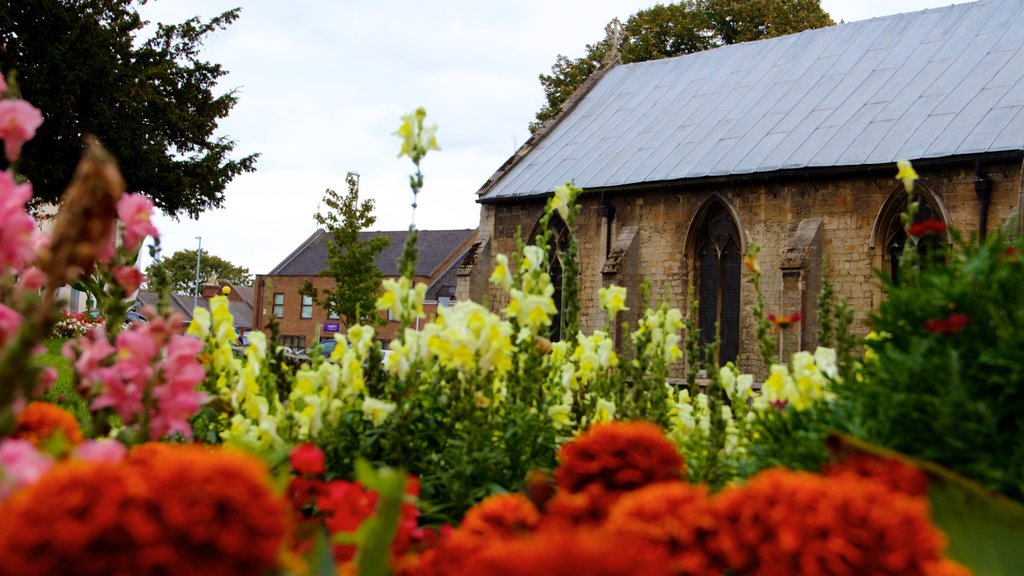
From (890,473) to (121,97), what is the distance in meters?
27.0

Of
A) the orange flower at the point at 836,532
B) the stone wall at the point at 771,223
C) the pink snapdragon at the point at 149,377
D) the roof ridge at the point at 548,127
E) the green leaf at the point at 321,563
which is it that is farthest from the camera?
the roof ridge at the point at 548,127

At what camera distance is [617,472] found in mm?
2463

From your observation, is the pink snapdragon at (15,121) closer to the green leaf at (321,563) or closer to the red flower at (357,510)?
the red flower at (357,510)

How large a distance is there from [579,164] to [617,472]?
21006 millimetres

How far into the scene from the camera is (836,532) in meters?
1.66

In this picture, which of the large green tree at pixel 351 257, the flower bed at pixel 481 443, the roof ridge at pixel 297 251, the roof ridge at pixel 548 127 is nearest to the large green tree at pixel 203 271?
the roof ridge at pixel 297 251

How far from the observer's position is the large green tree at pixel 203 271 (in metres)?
96.2

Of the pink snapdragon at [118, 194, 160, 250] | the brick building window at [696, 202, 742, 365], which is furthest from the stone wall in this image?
the pink snapdragon at [118, 194, 160, 250]

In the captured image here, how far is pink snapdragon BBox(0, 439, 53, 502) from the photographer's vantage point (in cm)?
158

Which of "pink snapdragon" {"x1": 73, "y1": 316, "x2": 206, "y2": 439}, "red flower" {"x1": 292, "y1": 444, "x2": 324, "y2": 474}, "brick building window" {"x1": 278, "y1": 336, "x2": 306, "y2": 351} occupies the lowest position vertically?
"red flower" {"x1": 292, "y1": 444, "x2": 324, "y2": 474}

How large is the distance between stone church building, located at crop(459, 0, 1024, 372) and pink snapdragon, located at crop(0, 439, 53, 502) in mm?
16896

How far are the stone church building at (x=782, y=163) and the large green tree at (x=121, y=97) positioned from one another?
937cm

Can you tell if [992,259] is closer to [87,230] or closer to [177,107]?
[87,230]

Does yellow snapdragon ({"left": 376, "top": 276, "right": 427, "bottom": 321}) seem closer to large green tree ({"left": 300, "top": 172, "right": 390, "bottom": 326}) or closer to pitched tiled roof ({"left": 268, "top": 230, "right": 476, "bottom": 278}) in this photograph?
large green tree ({"left": 300, "top": 172, "right": 390, "bottom": 326})
